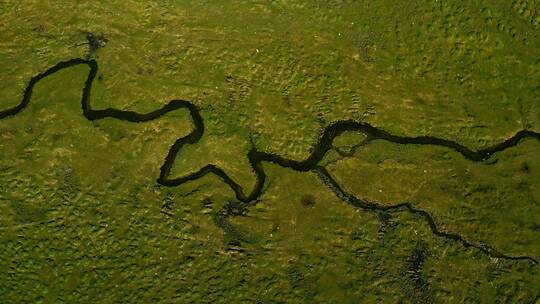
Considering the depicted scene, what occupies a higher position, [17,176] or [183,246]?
[17,176]

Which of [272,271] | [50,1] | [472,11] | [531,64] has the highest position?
[50,1]

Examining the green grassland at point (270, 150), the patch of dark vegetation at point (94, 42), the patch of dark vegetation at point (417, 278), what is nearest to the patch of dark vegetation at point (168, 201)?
the green grassland at point (270, 150)

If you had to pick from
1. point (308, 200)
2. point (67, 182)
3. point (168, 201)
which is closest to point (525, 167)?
point (308, 200)

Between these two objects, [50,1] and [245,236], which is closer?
[245,236]

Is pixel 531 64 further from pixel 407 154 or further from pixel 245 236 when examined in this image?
pixel 245 236

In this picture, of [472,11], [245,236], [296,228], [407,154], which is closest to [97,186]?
[245,236]
